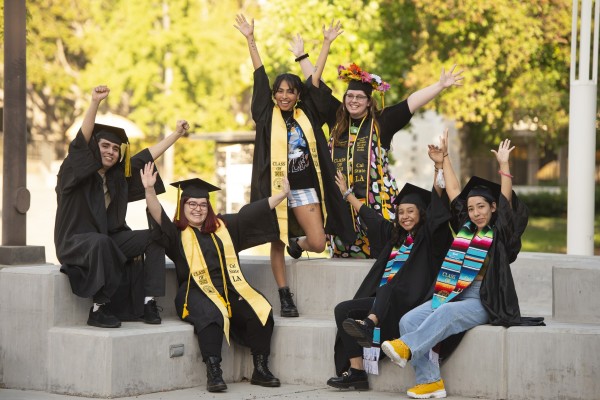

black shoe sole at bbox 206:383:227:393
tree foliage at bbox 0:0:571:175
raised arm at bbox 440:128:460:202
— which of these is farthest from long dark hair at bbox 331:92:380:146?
tree foliage at bbox 0:0:571:175

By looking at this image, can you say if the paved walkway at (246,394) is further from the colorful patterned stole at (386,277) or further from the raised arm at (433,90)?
the raised arm at (433,90)

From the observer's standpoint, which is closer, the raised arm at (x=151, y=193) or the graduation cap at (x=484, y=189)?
the graduation cap at (x=484, y=189)

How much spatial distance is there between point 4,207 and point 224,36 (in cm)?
2765

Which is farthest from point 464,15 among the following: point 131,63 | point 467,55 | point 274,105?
point 131,63

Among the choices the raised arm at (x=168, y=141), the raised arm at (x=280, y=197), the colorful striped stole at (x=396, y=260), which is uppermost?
the raised arm at (x=168, y=141)

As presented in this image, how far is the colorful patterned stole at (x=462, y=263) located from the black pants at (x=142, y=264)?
2.03 meters

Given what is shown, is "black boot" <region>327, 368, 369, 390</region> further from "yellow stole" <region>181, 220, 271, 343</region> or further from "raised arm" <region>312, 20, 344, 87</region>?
"raised arm" <region>312, 20, 344, 87</region>

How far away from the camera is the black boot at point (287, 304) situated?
8.93 meters

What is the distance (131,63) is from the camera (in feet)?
124

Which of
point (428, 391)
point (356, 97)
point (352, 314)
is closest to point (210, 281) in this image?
point (352, 314)

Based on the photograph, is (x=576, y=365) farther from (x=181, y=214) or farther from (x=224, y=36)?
(x=224, y=36)

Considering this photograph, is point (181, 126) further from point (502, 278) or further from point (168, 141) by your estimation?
point (502, 278)

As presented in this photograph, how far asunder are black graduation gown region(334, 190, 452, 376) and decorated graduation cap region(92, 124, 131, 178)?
1.99 metres

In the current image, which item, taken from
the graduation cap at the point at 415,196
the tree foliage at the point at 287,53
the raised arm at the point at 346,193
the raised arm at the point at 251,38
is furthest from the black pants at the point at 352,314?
the tree foliage at the point at 287,53
